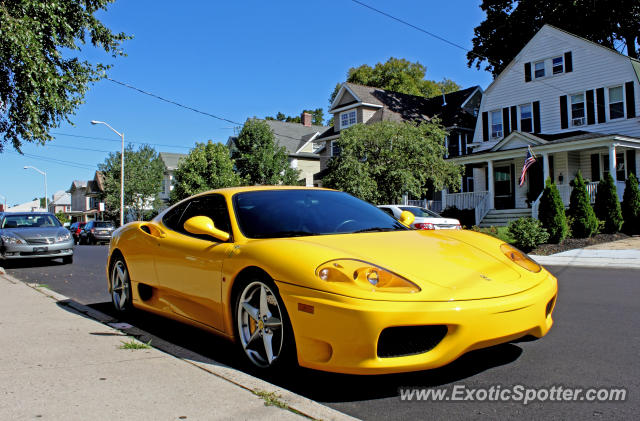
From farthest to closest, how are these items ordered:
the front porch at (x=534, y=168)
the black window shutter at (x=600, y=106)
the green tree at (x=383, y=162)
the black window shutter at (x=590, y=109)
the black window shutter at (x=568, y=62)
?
the black window shutter at (x=568, y=62) → the black window shutter at (x=590, y=109) → the black window shutter at (x=600, y=106) → the front porch at (x=534, y=168) → the green tree at (x=383, y=162)

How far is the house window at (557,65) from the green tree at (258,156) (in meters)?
20.0

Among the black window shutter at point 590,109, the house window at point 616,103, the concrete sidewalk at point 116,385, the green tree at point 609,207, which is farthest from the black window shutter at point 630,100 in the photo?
the concrete sidewalk at point 116,385

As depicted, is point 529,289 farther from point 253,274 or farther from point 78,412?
point 78,412

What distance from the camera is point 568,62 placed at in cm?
2645

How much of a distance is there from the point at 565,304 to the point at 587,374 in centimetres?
317

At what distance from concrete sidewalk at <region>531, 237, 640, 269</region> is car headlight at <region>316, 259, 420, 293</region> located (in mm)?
10354

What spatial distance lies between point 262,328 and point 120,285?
2967 mm

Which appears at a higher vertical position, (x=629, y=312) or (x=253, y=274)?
(x=253, y=274)

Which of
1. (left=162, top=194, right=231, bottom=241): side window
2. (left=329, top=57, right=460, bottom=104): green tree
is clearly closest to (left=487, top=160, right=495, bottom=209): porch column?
(left=162, top=194, right=231, bottom=241): side window

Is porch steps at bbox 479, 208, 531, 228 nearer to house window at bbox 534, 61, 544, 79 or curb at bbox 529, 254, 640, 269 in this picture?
house window at bbox 534, 61, 544, 79

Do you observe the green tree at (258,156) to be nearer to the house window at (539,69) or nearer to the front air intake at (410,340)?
the house window at (539,69)

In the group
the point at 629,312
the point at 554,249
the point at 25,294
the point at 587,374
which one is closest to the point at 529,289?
the point at 587,374

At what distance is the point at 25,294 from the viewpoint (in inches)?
281

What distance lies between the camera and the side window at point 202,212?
432 cm
